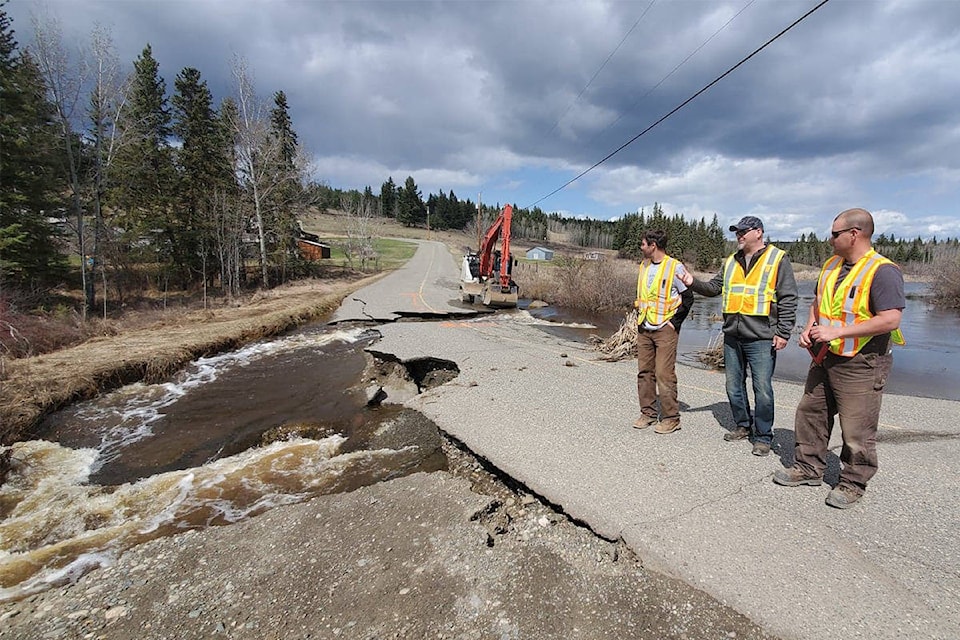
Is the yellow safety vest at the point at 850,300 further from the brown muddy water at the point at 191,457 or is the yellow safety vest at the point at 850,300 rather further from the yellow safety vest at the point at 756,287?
the brown muddy water at the point at 191,457

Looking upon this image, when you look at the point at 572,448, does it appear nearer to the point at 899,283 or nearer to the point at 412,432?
the point at 412,432

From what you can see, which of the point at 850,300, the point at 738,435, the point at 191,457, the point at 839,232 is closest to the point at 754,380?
the point at 738,435

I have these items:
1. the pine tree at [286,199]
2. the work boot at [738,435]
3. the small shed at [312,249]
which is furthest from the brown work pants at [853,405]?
the small shed at [312,249]

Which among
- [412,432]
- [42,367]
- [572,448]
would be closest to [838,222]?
[572,448]

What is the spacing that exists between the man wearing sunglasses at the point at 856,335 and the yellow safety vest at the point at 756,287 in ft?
2.02

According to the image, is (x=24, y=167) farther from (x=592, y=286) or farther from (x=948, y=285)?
(x=948, y=285)

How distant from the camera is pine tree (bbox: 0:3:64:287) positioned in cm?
1588

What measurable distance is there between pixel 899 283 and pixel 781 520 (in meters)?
1.78

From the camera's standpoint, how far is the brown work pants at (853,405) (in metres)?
3.07

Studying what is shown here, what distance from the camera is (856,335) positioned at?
118 inches

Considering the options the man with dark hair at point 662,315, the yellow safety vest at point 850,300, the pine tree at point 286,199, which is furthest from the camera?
the pine tree at point 286,199

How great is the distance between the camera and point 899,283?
2822mm

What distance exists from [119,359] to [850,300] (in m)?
12.2

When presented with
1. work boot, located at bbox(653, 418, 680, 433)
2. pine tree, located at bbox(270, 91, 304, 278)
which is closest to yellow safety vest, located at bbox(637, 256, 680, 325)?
work boot, located at bbox(653, 418, 680, 433)
